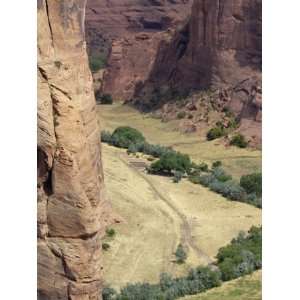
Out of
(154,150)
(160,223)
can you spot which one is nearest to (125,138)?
(154,150)

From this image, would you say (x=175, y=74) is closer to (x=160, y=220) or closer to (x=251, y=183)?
(x=251, y=183)

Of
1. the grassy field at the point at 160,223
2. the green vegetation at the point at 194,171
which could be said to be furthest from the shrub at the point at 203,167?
the grassy field at the point at 160,223

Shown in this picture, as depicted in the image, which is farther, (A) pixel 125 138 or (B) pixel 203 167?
(A) pixel 125 138

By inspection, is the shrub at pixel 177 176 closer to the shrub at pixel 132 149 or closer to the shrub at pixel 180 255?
the shrub at pixel 132 149


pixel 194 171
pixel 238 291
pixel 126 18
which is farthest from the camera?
pixel 126 18

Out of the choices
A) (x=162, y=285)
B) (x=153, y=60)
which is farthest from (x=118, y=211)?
(x=153, y=60)

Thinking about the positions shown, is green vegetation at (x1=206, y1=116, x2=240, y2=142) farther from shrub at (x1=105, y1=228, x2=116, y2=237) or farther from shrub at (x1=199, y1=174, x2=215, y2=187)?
shrub at (x1=105, y1=228, x2=116, y2=237)

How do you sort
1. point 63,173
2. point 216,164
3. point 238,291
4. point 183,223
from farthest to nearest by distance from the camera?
point 216,164 → point 183,223 → point 238,291 → point 63,173
